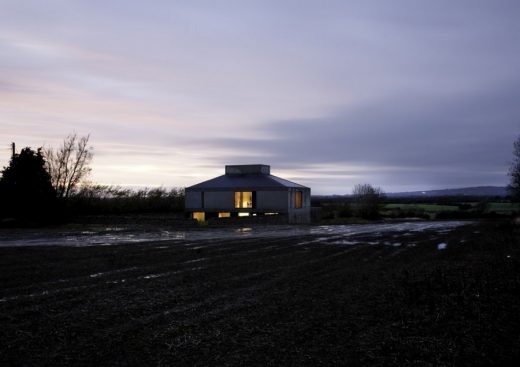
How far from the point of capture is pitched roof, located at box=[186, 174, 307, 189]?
128 feet

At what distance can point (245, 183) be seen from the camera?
40.3m

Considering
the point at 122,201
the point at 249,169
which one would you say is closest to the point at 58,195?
the point at 122,201

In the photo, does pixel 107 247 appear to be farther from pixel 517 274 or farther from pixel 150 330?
pixel 517 274

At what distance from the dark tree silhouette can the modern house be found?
14.2 m

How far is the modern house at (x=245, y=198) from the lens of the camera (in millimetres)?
Answer: 38375

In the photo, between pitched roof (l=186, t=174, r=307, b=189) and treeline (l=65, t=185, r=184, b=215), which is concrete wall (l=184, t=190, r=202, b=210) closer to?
pitched roof (l=186, t=174, r=307, b=189)

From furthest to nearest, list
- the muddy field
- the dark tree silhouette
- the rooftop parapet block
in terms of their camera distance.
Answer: the rooftop parapet block, the dark tree silhouette, the muddy field

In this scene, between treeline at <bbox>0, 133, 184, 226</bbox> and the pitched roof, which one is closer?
treeline at <bbox>0, 133, 184, 226</bbox>

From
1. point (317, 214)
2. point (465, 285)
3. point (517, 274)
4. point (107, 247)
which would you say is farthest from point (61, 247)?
point (317, 214)

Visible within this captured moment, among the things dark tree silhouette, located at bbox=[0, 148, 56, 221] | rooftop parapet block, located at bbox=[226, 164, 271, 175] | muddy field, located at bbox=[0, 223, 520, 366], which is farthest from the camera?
rooftop parapet block, located at bbox=[226, 164, 271, 175]

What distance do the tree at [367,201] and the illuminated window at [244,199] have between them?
45.0 feet

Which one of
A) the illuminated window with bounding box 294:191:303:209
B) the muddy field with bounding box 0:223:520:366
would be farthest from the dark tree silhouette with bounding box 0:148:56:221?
the illuminated window with bounding box 294:191:303:209

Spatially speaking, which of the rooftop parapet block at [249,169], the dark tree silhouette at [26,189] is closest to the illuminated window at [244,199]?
the rooftop parapet block at [249,169]

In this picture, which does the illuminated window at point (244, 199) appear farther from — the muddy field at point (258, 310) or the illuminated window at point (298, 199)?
the muddy field at point (258, 310)
